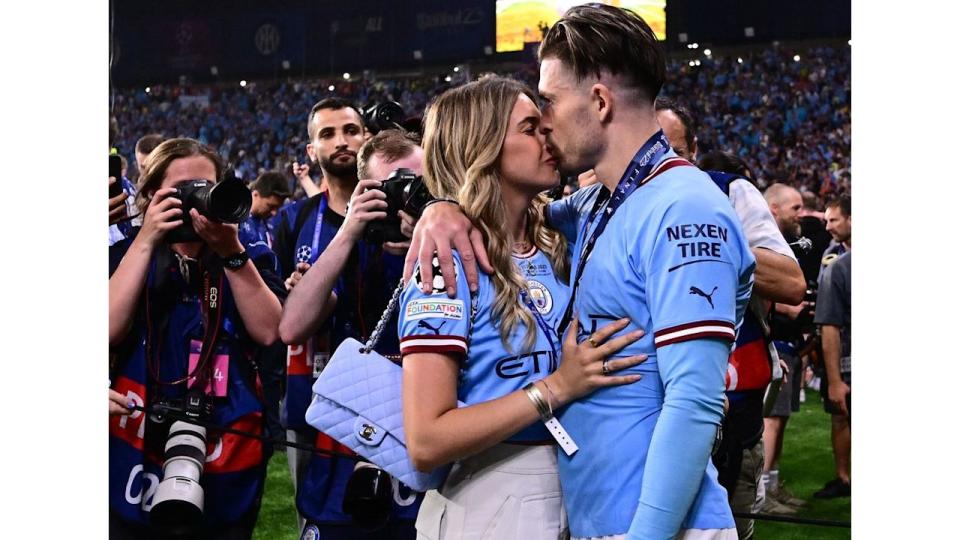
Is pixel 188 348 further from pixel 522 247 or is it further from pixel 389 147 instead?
pixel 522 247

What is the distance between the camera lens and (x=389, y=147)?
294cm

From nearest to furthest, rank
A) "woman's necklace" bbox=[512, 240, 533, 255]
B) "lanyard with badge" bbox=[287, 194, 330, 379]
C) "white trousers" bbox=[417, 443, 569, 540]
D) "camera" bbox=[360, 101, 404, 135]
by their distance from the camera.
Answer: "white trousers" bbox=[417, 443, 569, 540], "woman's necklace" bbox=[512, 240, 533, 255], "lanyard with badge" bbox=[287, 194, 330, 379], "camera" bbox=[360, 101, 404, 135]

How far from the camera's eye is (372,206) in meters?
2.72

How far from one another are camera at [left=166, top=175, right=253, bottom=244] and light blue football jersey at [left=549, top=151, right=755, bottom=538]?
1.02m

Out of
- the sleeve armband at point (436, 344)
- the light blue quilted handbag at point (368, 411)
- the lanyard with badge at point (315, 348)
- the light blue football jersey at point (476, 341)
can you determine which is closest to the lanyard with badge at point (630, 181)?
the light blue football jersey at point (476, 341)

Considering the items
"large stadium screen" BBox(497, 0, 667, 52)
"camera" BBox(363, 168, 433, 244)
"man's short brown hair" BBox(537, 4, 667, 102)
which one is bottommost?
"camera" BBox(363, 168, 433, 244)

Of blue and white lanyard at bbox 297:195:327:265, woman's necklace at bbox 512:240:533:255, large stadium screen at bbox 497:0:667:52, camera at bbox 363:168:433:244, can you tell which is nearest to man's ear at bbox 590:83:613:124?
woman's necklace at bbox 512:240:533:255

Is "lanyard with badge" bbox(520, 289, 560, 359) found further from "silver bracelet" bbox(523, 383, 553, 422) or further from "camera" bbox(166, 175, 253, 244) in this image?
"camera" bbox(166, 175, 253, 244)

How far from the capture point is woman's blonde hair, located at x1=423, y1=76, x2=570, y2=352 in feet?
6.30

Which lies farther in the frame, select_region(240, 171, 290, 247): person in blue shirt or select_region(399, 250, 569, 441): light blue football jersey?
select_region(240, 171, 290, 247): person in blue shirt

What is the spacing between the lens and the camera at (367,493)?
8.70ft

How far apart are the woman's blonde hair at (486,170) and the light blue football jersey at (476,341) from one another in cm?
2
